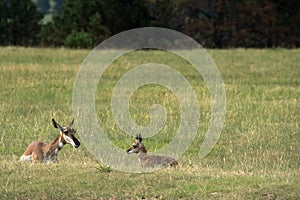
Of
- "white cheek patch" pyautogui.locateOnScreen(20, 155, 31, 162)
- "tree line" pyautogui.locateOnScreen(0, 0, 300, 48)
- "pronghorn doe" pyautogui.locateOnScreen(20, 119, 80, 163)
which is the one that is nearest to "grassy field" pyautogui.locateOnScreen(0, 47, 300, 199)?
"white cheek patch" pyautogui.locateOnScreen(20, 155, 31, 162)

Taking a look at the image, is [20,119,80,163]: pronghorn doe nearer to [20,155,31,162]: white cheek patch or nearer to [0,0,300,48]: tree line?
[20,155,31,162]: white cheek patch

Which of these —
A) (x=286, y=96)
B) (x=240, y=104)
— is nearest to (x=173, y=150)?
(x=240, y=104)

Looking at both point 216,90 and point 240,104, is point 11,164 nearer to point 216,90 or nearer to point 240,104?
point 240,104

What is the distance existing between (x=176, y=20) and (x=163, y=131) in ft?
120

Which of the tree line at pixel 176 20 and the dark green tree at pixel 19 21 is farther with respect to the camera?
the dark green tree at pixel 19 21

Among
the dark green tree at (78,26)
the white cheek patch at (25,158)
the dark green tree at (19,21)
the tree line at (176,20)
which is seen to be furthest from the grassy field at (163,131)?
the dark green tree at (19,21)

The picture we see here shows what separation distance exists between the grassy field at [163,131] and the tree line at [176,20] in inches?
625

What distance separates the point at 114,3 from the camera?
162 ft

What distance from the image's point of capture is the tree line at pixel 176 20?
4919cm

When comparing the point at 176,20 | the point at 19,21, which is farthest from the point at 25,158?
the point at 176,20

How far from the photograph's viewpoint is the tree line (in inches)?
1937

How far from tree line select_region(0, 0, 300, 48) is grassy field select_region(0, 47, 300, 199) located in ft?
52.1

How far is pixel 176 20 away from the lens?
176 ft

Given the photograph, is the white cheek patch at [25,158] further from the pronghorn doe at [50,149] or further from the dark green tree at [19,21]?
the dark green tree at [19,21]
